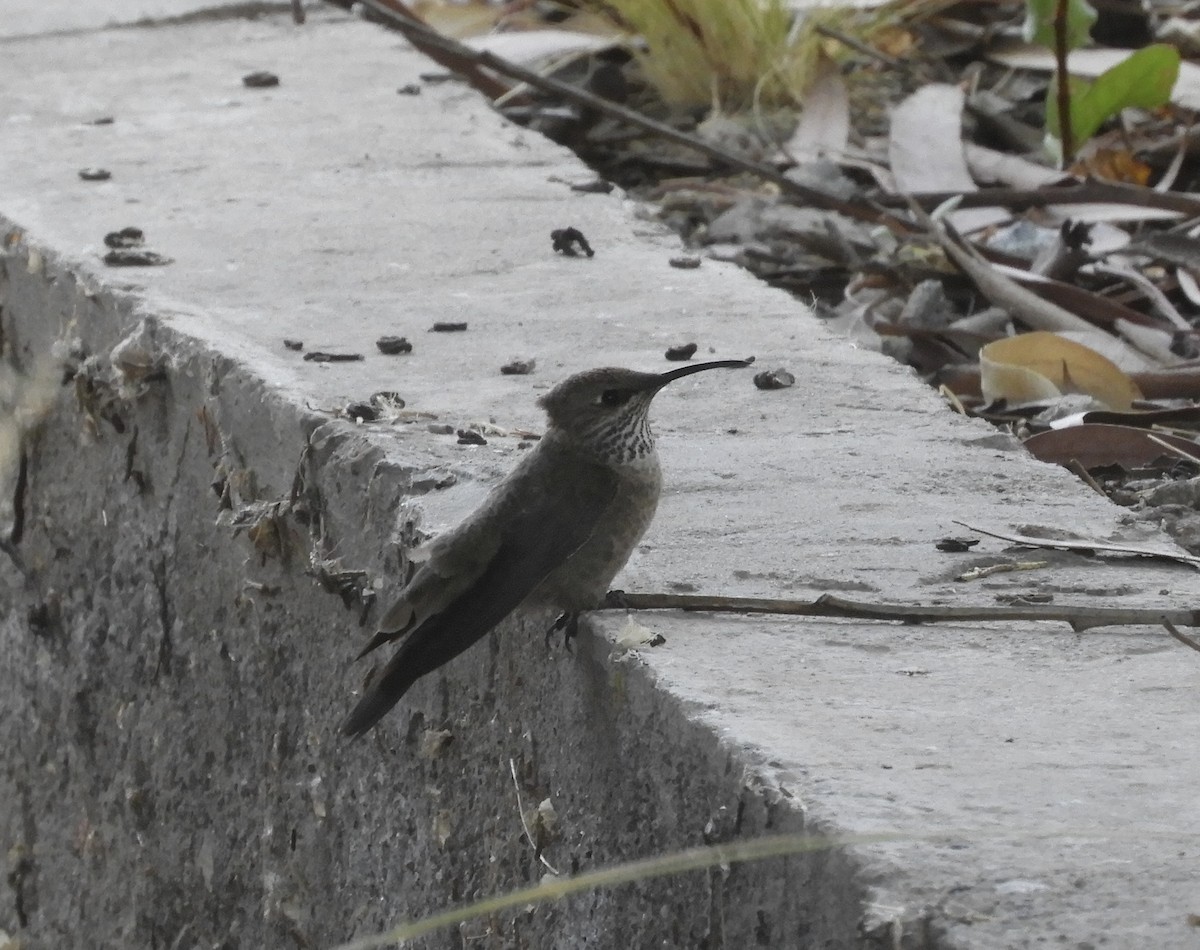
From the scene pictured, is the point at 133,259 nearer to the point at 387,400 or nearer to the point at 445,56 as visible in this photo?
the point at 387,400

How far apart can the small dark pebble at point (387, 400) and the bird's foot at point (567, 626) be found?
0.78m

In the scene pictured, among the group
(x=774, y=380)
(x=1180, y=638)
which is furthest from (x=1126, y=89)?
(x=1180, y=638)

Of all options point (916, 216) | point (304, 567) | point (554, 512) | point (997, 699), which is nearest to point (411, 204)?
point (916, 216)

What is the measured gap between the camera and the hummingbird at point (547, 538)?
2.46 meters

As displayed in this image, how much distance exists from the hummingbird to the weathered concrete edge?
0.33 ft

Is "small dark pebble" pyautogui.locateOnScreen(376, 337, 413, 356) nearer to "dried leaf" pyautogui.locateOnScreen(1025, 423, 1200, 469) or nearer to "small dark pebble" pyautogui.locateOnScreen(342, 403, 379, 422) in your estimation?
"small dark pebble" pyautogui.locateOnScreen(342, 403, 379, 422)

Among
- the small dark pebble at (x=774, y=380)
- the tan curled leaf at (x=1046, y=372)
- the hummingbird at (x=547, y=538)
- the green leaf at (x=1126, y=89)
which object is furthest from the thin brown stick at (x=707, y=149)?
the hummingbird at (x=547, y=538)

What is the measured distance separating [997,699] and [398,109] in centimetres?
352

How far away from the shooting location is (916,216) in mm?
4934

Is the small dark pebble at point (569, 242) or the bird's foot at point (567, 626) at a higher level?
the bird's foot at point (567, 626)

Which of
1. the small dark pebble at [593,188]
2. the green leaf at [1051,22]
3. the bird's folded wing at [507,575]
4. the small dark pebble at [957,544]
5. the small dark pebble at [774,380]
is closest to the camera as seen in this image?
the bird's folded wing at [507,575]

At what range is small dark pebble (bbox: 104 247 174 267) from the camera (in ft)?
13.2

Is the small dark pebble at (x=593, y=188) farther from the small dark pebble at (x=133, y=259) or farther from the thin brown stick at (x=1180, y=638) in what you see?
the thin brown stick at (x=1180, y=638)

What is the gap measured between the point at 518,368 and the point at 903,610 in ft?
3.60
